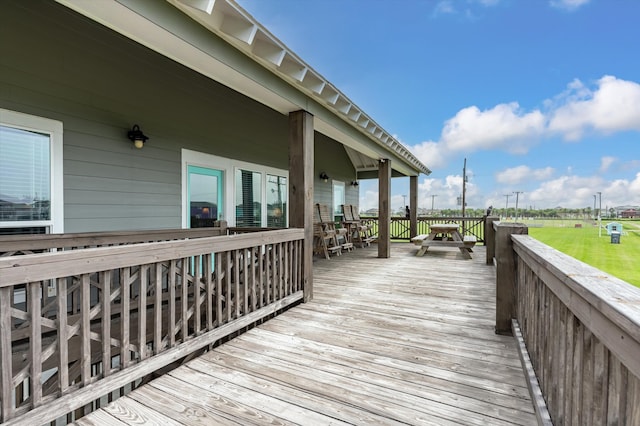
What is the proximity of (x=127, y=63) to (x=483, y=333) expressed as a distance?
4700 millimetres

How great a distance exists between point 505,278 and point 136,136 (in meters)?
4.12

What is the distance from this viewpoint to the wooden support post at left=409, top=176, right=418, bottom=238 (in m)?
9.31

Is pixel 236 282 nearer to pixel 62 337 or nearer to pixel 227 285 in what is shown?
pixel 227 285

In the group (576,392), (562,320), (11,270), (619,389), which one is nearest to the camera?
A: (619,389)

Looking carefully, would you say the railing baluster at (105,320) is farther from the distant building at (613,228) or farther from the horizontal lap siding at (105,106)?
the distant building at (613,228)

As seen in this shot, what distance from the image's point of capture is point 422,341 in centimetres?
249

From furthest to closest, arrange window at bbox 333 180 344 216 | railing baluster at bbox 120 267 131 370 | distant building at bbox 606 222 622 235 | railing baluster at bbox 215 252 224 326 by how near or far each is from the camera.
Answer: window at bbox 333 180 344 216, distant building at bbox 606 222 622 235, railing baluster at bbox 215 252 224 326, railing baluster at bbox 120 267 131 370

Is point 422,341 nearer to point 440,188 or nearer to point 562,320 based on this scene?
point 562,320

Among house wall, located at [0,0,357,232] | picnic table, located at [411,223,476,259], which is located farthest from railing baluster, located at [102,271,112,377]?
picnic table, located at [411,223,476,259]

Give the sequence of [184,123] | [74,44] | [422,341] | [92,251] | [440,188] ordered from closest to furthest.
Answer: [92,251] < [422,341] < [74,44] < [184,123] < [440,188]

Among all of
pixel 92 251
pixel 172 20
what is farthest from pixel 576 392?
pixel 172 20

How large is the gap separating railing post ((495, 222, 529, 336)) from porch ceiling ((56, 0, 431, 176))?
237 cm

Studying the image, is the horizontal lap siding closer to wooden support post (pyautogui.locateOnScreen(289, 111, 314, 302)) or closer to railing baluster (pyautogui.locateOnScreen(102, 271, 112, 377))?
wooden support post (pyautogui.locateOnScreen(289, 111, 314, 302))

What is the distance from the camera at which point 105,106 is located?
334 centimetres
